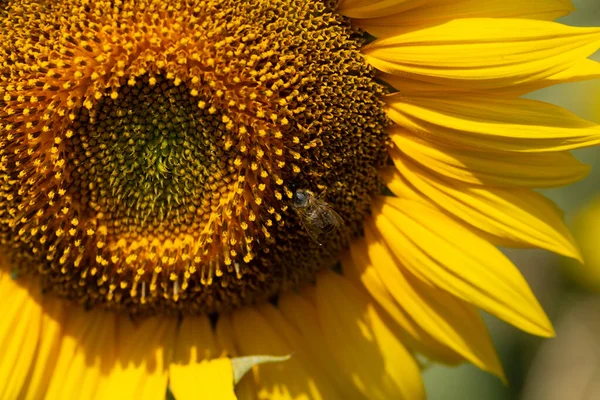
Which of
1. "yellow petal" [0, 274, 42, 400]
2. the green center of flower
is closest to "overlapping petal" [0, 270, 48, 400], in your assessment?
"yellow petal" [0, 274, 42, 400]

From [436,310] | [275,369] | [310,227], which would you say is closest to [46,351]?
[275,369]

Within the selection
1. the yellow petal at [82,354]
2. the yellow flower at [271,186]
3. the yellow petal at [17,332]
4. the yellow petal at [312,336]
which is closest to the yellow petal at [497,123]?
the yellow flower at [271,186]

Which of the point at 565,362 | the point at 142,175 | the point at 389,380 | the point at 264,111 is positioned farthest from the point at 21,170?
the point at 565,362

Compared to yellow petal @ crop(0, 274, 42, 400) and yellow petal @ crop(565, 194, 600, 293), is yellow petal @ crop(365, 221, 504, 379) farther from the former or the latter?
yellow petal @ crop(565, 194, 600, 293)

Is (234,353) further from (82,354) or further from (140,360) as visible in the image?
(82,354)

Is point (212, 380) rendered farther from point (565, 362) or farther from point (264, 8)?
point (565, 362)

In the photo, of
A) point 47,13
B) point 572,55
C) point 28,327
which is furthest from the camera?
point 28,327
